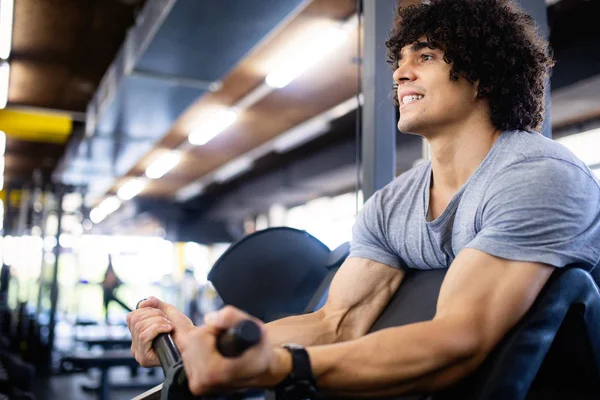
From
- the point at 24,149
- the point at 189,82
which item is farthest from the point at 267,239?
the point at 24,149

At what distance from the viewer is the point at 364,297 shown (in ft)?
4.57

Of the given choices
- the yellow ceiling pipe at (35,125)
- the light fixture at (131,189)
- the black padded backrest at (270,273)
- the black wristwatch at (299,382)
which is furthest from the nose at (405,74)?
the light fixture at (131,189)

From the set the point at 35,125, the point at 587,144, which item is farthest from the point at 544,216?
the point at 35,125

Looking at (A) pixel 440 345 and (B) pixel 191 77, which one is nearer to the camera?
(A) pixel 440 345

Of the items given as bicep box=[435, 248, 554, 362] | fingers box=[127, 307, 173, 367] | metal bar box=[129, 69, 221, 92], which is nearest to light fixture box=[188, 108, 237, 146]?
metal bar box=[129, 69, 221, 92]

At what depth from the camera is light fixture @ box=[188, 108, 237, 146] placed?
22.8 feet

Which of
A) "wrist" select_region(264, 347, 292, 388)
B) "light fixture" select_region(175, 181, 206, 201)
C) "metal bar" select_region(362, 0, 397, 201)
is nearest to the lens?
"wrist" select_region(264, 347, 292, 388)

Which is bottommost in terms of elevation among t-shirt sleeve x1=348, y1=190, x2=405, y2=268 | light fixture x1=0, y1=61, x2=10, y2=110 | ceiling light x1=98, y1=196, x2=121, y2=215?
t-shirt sleeve x1=348, y1=190, x2=405, y2=268

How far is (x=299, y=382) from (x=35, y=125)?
6954 millimetres

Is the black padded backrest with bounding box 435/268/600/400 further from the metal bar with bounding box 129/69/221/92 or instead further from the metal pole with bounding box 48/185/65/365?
the metal pole with bounding box 48/185/65/365

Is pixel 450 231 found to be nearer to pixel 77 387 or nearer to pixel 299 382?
pixel 299 382

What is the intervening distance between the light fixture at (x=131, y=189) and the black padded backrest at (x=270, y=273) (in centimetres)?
990

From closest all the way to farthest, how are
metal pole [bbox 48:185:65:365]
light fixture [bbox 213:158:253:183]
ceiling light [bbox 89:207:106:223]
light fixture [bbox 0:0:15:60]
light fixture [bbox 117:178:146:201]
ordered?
light fixture [bbox 0:0:15:60], metal pole [bbox 48:185:65:365], light fixture [bbox 213:158:253:183], light fixture [bbox 117:178:146:201], ceiling light [bbox 89:207:106:223]

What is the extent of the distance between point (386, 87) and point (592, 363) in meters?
1.23
